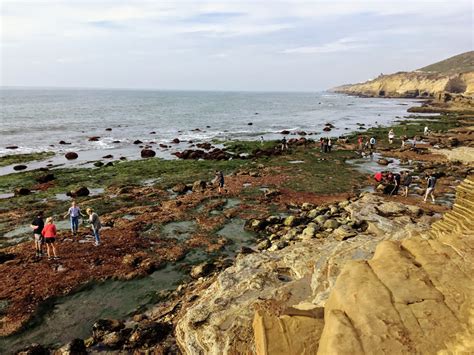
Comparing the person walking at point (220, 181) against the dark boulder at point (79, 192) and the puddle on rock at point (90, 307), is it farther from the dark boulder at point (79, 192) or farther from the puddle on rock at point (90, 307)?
the puddle on rock at point (90, 307)

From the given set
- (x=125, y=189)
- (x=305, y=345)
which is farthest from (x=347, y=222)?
(x=125, y=189)

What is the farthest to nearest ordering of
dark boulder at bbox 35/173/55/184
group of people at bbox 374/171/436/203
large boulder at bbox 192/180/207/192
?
dark boulder at bbox 35/173/55/184 < large boulder at bbox 192/180/207/192 < group of people at bbox 374/171/436/203

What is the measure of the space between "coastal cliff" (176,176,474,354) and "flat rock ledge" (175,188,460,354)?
19 mm

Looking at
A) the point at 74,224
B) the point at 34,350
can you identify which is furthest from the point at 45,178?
the point at 34,350

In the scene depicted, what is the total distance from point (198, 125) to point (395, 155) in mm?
55678

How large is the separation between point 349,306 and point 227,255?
36.3 ft

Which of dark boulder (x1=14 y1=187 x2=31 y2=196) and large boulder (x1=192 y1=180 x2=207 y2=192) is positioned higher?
large boulder (x1=192 y1=180 x2=207 y2=192)

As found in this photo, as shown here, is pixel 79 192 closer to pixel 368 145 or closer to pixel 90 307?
pixel 90 307

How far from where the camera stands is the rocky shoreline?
10.7 m

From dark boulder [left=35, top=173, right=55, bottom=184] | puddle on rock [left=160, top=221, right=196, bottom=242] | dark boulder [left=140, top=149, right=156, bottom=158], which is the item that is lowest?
dark boulder [left=140, top=149, right=156, bottom=158]

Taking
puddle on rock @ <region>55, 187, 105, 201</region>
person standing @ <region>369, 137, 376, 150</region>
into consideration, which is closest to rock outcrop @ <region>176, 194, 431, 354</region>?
puddle on rock @ <region>55, 187, 105, 201</region>

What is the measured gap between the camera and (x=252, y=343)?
9.06m

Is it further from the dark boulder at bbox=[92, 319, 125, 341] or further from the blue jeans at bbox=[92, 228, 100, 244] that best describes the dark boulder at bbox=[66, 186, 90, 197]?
the dark boulder at bbox=[92, 319, 125, 341]

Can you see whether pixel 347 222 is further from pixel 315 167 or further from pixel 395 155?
pixel 395 155
